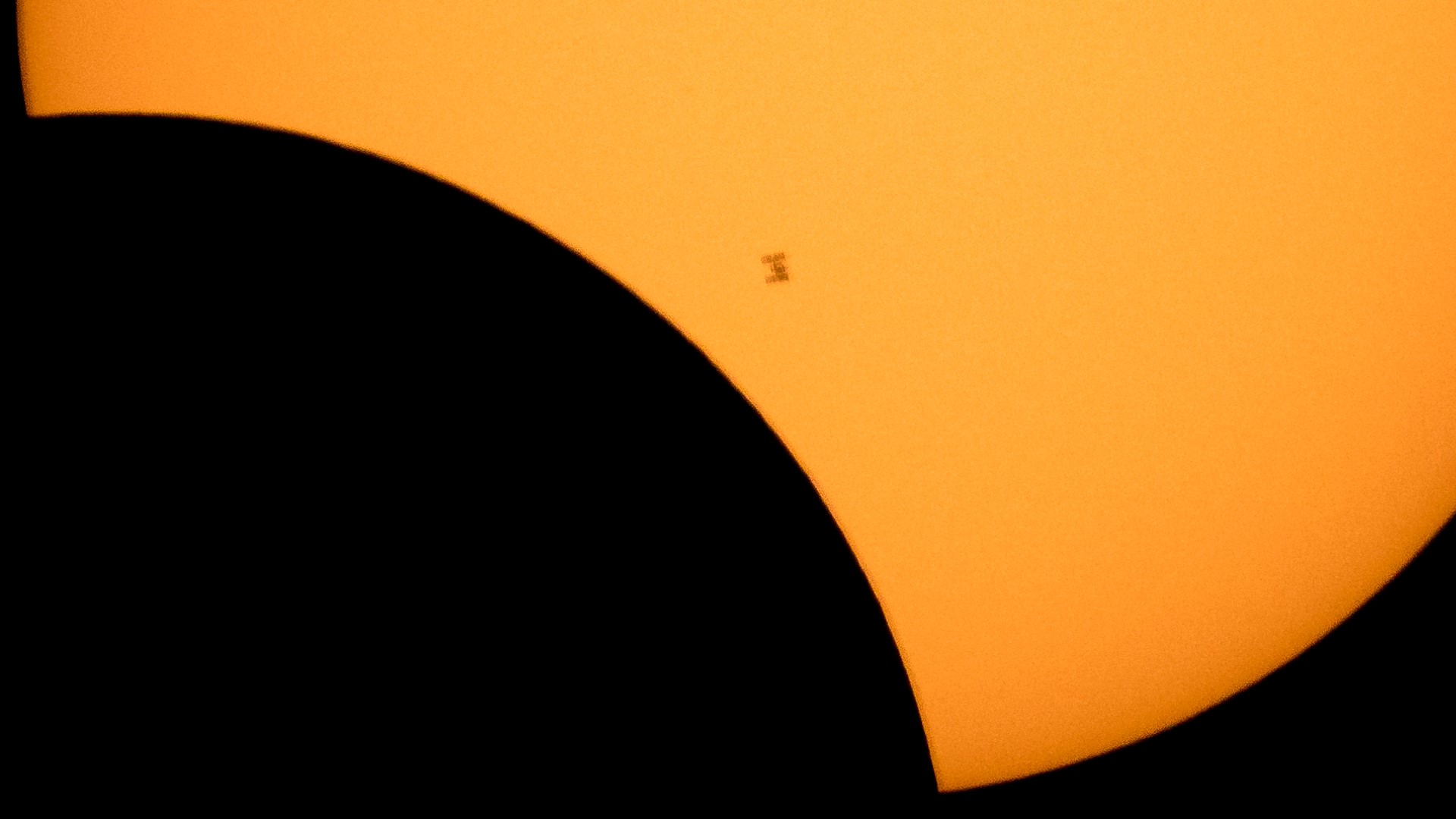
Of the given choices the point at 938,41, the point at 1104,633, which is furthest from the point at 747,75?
the point at 1104,633

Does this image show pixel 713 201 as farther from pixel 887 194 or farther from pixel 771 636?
pixel 771 636

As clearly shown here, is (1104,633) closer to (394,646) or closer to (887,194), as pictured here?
(887,194)

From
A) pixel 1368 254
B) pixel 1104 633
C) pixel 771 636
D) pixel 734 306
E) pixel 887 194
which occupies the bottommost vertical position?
pixel 1104 633

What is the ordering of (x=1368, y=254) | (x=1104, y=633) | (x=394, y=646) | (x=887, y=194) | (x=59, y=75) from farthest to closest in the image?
1. (x=1104, y=633)
2. (x=887, y=194)
3. (x=1368, y=254)
4. (x=59, y=75)
5. (x=394, y=646)

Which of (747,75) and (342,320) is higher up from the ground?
(747,75)

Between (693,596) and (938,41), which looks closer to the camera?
(693,596)

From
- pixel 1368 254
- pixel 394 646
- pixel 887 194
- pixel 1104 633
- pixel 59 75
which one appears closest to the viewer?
pixel 394 646
